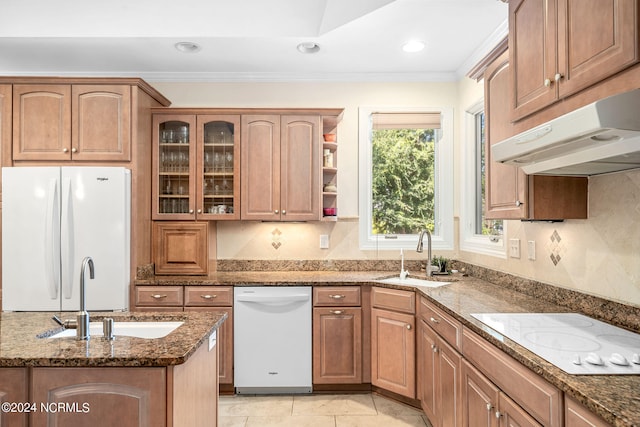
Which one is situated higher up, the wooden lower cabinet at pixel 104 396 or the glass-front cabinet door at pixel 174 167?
the glass-front cabinet door at pixel 174 167

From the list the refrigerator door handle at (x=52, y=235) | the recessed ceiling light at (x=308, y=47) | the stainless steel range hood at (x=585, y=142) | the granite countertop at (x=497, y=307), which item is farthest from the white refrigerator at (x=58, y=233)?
the stainless steel range hood at (x=585, y=142)

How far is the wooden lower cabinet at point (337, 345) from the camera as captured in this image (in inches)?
125

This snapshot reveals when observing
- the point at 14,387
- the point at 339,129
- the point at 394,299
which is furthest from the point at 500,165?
the point at 14,387

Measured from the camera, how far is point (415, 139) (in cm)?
384

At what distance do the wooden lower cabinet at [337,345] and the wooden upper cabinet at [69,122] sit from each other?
2.07 meters

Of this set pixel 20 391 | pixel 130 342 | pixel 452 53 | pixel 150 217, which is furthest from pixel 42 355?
pixel 452 53

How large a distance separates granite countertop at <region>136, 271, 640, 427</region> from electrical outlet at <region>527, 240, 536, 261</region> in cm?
23

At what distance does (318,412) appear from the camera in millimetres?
2934

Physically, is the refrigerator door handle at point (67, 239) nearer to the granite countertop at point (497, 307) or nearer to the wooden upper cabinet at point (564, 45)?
the granite countertop at point (497, 307)

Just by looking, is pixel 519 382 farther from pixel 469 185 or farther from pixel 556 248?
pixel 469 185

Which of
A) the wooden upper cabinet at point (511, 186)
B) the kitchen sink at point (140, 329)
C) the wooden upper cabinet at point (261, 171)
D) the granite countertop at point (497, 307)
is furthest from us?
the wooden upper cabinet at point (261, 171)

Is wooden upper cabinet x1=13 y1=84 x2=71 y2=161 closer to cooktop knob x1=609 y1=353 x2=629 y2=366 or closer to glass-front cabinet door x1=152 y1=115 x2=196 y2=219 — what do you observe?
glass-front cabinet door x1=152 y1=115 x2=196 y2=219

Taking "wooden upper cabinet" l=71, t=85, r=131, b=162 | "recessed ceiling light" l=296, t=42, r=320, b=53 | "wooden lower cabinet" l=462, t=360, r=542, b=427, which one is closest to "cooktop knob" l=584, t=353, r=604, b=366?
"wooden lower cabinet" l=462, t=360, r=542, b=427

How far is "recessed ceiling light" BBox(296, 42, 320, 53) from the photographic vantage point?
311 centimetres
